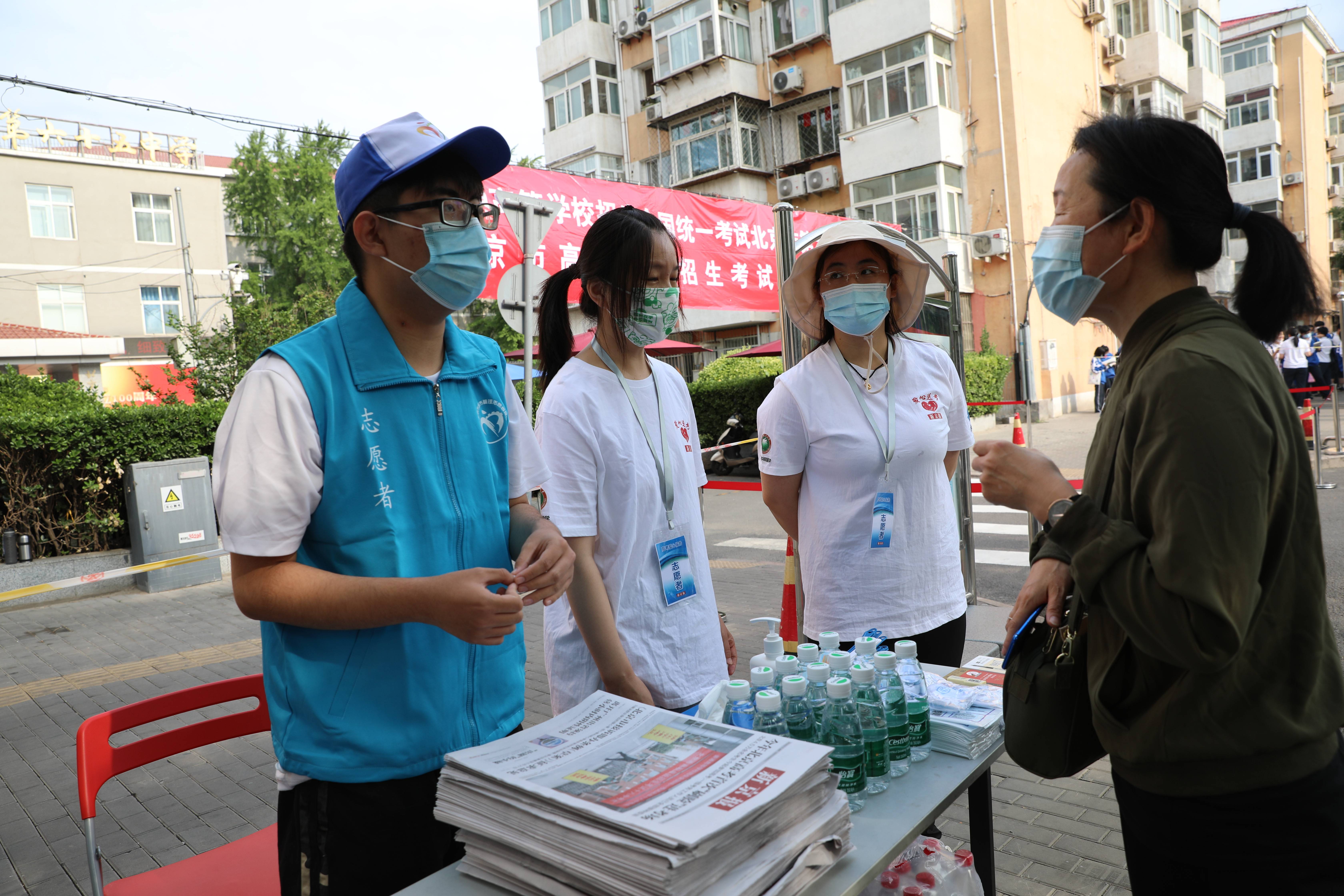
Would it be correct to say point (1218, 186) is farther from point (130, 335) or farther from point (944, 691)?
point (130, 335)

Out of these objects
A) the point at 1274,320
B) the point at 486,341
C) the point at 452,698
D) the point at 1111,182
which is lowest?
the point at 452,698

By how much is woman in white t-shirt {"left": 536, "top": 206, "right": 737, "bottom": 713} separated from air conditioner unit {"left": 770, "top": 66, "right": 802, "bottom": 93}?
24797 millimetres

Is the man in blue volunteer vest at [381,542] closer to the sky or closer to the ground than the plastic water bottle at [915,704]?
closer to the sky

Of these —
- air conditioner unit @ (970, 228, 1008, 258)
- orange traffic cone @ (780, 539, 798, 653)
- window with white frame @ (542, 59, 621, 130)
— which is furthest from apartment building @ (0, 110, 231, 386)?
orange traffic cone @ (780, 539, 798, 653)

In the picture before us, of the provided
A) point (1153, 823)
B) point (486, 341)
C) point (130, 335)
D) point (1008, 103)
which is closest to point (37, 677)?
point (486, 341)

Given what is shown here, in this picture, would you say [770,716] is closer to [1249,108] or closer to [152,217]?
[152,217]

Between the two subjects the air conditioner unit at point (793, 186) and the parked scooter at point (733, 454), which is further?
the air conditioner unit at point (793, 186)

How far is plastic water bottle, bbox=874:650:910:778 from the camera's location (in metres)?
1.71

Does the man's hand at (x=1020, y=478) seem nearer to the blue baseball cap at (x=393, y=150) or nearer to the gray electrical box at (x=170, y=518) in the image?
the blue baseball cap at (x=393, y=150)

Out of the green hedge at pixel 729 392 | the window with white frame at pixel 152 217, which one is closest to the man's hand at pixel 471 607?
the green hedge at pixel 729 392

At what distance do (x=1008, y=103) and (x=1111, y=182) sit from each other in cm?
2302

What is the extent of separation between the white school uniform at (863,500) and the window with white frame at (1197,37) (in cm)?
3268

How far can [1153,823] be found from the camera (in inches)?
58.7

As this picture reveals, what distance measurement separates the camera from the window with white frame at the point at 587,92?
29500 mm
